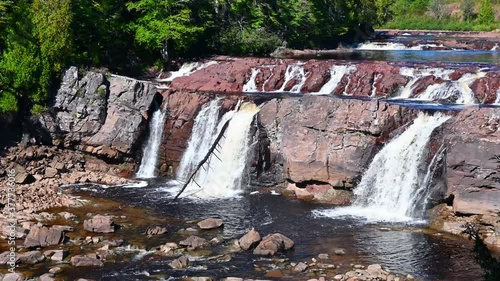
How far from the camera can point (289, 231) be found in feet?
68.8

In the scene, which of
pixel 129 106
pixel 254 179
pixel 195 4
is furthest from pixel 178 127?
pixel 195 4

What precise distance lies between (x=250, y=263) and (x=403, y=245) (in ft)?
15.7

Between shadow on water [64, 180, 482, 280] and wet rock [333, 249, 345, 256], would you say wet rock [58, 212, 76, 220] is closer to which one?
shadow on water [64, 180, 482, 280]

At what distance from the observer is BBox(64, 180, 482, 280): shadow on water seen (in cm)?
1772

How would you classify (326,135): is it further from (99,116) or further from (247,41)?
(247,41)

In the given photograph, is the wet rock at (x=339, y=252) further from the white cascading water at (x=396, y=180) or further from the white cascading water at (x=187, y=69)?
the white cascading water at (x=187, y=69)

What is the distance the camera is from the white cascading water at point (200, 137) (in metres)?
28.2

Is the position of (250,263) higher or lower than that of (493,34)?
lower

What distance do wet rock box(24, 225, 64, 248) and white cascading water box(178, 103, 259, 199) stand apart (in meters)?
7.14

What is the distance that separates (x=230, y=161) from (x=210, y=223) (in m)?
Answer: 6.26

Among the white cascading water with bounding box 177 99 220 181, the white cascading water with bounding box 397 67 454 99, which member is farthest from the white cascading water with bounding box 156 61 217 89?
the white cascading water with bounding box 397 67 454 99

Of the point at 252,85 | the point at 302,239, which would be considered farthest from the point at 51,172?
the point at 302,239

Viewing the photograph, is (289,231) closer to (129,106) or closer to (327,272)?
(327,272)

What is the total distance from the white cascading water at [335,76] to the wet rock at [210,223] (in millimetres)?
13087
